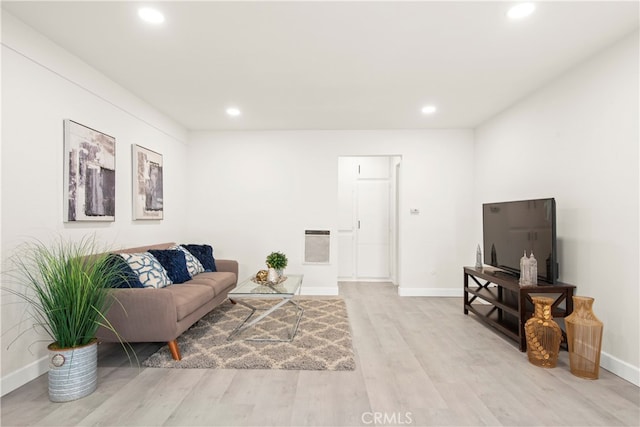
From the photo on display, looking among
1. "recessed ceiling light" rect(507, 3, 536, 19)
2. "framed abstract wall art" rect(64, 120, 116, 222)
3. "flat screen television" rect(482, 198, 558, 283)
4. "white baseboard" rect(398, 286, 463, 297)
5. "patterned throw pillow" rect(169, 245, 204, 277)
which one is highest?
"recessed ceiling light" rect(507, 3, 536, 19)

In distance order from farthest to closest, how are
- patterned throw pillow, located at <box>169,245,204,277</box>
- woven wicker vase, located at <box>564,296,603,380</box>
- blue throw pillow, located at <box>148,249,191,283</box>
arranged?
patterned throw pillow, located at <box>169,245,204,277</box>
blue throw pillow, located at <box>148,249,191,283</box>
woven wicker vase, located at <box>564,296,603,380</box>

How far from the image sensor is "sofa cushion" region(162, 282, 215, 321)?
8.86 ft

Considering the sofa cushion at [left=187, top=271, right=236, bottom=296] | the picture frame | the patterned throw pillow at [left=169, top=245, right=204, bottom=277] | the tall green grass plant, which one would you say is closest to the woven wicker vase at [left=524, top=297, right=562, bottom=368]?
the sofa cushion at [left=187, top=271, right=236, bottom=296]

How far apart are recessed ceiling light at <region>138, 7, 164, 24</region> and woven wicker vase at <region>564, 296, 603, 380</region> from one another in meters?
3.62

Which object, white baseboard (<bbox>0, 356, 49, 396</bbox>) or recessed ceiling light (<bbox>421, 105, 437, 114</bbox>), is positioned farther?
recessed ceiling light (<bbox>421, 105, 437, 114</bbox>)

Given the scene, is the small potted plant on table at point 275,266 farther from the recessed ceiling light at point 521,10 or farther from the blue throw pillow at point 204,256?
the recessed ceiling light at point 521,10

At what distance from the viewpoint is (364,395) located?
2.14m

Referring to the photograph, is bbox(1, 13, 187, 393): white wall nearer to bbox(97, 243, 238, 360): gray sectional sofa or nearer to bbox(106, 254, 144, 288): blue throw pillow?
bbox(106, 254, 144, 288): blue throw pillow

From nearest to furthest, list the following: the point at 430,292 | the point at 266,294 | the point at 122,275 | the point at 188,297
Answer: the point at 122,275, the point at 188,297, the point at 266,294, the point at 430,292

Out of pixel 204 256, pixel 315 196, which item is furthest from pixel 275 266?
pixel 315 196

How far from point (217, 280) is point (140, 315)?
3.82 ft

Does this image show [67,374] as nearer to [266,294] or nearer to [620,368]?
[266,294]

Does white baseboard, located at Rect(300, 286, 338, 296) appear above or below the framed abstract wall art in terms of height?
below

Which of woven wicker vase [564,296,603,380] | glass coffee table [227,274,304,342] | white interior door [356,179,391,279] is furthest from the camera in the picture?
white interior door [356,179,391,279]
